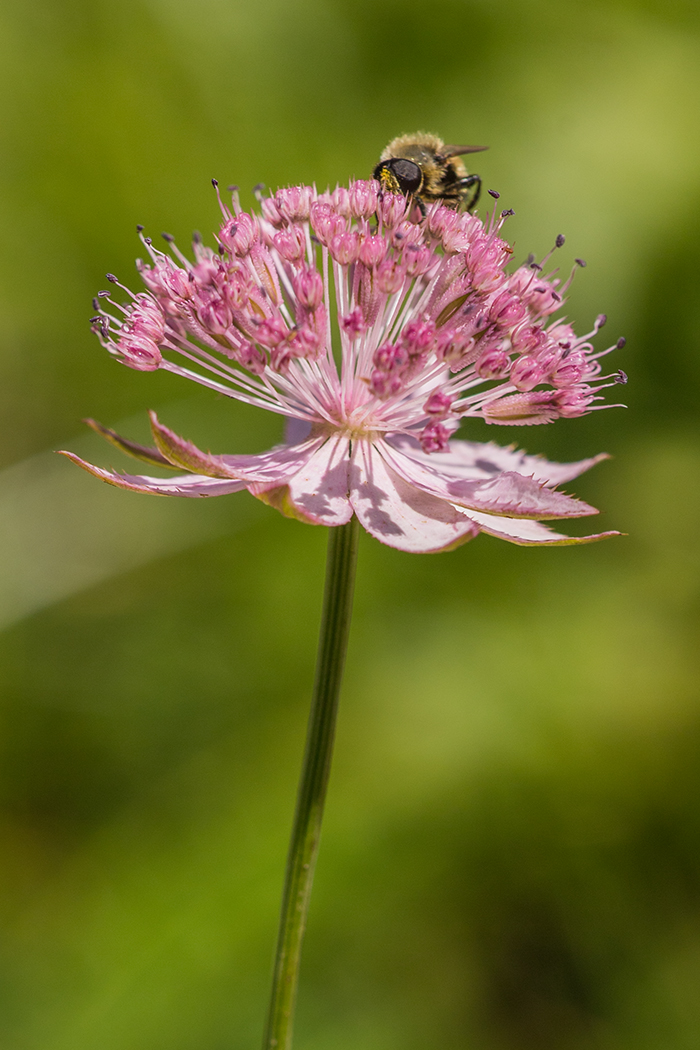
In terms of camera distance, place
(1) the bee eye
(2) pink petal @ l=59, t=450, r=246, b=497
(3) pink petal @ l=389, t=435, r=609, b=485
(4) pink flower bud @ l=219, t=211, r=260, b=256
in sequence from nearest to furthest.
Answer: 1. (2) pink petal @ l=59, t=450, r=246, b=497
2. (4) pink flower bud @ l=219, t=211, r=260, b=256
3. (3) pink petal @ l=389, t=435, r=609, b=485
4. (1) the bee eye

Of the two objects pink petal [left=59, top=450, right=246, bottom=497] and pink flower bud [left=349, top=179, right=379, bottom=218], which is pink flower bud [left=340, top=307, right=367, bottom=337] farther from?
pink petal [left=59, top=450, right=246, bottom=497]

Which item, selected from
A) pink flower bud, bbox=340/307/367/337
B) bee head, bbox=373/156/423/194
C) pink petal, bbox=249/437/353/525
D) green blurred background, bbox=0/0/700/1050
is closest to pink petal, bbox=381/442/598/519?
pink petal, bbox=249/437/353/525

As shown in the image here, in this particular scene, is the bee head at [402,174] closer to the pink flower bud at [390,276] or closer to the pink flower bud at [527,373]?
the pink flower bud at [390,276]

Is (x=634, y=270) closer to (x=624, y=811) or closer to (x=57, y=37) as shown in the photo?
(x=624, y=811)

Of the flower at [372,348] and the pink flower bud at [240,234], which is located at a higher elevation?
the pink flower bud at [240,234]

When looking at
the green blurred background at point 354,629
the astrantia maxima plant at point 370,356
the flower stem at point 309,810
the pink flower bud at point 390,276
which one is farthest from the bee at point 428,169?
the green blurred background at point 354,629

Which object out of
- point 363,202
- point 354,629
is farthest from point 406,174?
point 354,629

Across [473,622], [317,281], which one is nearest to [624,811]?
[473,622]
